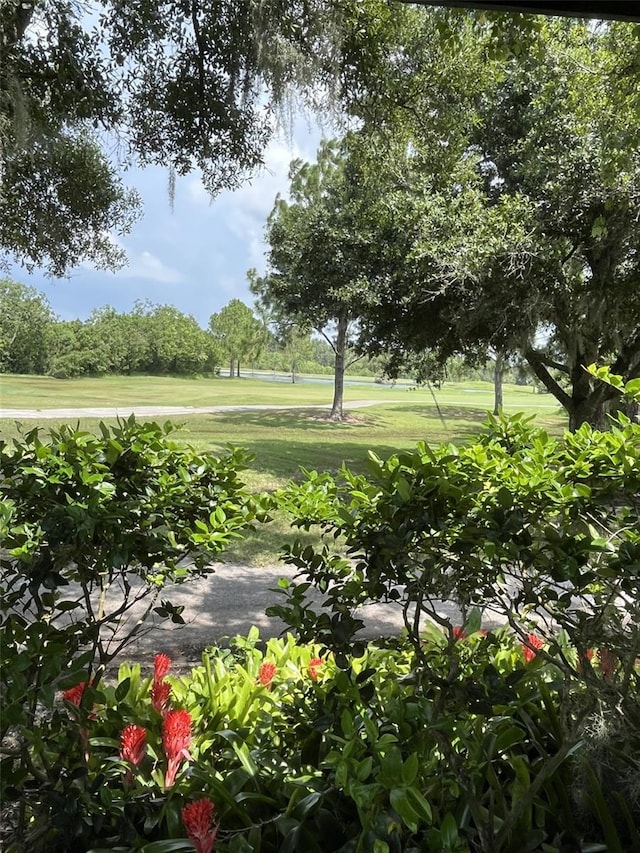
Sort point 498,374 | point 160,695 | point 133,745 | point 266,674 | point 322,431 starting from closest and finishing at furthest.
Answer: point 133,745, point 160,695, point 266,674, point 322,431, point 498,374

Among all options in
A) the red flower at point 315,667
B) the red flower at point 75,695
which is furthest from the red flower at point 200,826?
the red flower at point 315,667

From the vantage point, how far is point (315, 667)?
1.13 metres

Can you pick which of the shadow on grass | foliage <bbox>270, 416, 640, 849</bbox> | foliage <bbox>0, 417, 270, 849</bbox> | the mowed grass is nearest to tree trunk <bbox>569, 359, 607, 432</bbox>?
the mowed grass

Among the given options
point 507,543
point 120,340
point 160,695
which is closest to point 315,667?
point 160,695

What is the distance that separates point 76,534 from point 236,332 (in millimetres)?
777

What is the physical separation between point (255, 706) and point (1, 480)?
0.61 meters

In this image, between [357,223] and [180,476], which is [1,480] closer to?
[180,476]

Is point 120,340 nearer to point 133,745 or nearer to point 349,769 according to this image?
point 133,745

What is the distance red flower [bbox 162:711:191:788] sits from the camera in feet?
2.87

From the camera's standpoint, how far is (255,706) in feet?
3.48

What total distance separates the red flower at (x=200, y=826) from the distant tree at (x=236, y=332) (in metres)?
0.98

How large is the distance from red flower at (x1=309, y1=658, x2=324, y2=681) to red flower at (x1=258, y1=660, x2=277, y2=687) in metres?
0.08

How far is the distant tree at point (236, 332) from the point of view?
1379mm

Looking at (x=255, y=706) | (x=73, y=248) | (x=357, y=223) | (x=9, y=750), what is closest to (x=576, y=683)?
(x=255, y=706)
